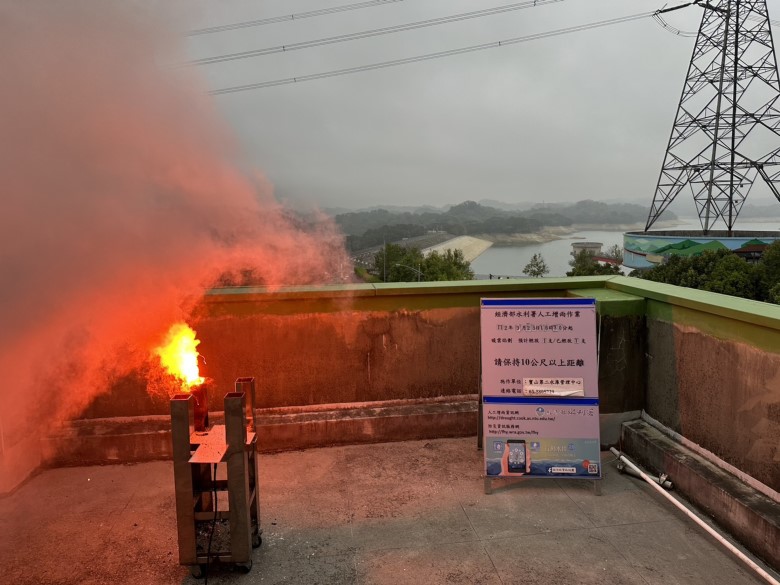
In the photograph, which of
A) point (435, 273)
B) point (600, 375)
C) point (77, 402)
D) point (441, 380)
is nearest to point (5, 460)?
point (77, 402)

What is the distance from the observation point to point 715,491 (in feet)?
13.3

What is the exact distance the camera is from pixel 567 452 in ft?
15.4

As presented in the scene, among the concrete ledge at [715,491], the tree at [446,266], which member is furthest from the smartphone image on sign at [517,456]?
the tree at [446,266]

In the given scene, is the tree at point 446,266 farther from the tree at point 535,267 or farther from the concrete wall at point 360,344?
the concrete wall at point 360,344

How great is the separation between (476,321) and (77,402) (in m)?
4.33

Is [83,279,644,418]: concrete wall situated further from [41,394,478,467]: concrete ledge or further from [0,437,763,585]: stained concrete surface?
[0,437,763,585]: stained concrete surface

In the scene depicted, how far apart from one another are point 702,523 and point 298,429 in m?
3.75

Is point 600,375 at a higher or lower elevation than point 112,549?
higher

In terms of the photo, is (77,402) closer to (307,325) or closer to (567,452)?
(307,325)

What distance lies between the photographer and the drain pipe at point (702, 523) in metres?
3.42

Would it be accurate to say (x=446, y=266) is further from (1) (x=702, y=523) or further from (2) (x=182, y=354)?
(2) (x=182, y=354)

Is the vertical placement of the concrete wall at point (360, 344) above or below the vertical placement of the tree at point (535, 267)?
above

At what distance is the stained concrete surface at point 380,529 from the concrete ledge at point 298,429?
0.55 feet

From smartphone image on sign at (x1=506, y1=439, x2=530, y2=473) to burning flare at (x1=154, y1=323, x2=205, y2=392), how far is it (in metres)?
2.84
